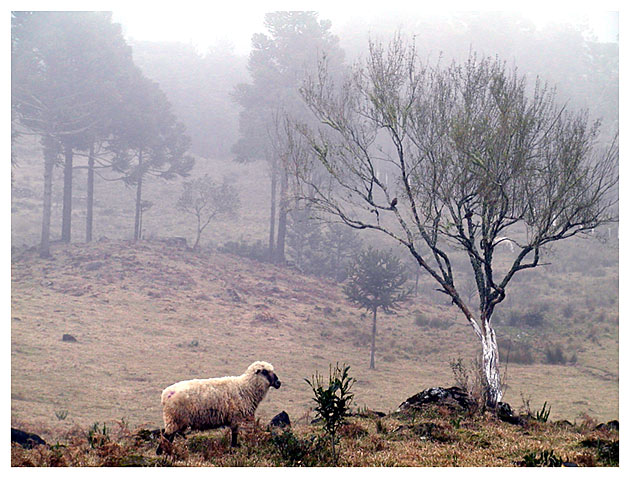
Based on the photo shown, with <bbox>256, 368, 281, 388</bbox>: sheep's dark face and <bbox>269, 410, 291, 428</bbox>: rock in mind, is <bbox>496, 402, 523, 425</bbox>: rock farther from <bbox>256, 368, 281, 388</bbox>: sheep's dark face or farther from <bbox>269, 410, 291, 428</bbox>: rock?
<bbox>256, 368, 281, 388</bbox>: sheep's dark face

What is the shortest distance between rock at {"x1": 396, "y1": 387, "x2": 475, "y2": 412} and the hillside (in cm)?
284

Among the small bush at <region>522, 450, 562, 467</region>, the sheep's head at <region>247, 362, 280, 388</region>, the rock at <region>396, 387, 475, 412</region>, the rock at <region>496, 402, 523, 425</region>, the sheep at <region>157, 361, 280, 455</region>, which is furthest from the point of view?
the rock at <region>396, 387, 475, 412</region>

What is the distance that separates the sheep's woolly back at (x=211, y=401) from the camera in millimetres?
8219

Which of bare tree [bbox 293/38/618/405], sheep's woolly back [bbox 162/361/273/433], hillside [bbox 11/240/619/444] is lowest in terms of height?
hillside [bbox 11/240/619/444]

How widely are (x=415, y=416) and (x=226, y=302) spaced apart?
20.2 m

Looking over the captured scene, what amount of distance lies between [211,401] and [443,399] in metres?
5.57

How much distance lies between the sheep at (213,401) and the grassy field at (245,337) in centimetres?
48

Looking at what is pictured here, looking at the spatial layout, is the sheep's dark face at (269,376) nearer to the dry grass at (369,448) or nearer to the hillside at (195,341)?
the dry grass at (369,448)

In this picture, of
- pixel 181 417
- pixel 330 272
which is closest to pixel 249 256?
pixel 330 272

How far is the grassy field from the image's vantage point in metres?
16.1

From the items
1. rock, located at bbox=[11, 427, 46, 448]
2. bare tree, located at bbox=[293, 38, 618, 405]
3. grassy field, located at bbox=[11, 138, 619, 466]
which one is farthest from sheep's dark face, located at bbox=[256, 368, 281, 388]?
bare tree, located at bbox=[293, 38, 618, 405]

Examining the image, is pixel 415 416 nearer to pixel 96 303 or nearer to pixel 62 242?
pixel 96 303

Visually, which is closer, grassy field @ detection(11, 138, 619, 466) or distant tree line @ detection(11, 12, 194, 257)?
grassy field @ detection(11, 138, 619, 466)

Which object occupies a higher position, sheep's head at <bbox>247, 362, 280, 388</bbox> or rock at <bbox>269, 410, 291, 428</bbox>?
sheep's head at <bbox>247, 362, 280, 388</bbox>
